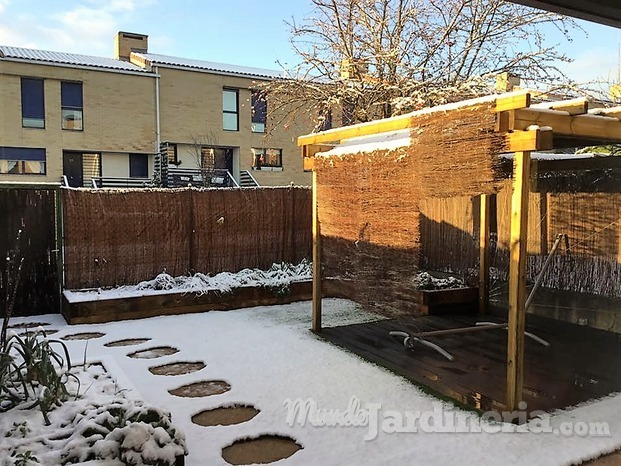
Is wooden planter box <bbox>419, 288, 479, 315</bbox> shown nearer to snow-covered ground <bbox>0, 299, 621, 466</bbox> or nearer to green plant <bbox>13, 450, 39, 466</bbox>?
snow-covered ground <bbox>0, 299, 621, 466</bbox>

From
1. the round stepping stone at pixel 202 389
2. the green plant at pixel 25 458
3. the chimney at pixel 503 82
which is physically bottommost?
the round stepping stone at pixel 202 389

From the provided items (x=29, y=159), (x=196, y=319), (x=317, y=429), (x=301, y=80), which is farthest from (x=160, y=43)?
(x=317, y=429)

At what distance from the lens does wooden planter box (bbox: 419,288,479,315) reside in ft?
22.1

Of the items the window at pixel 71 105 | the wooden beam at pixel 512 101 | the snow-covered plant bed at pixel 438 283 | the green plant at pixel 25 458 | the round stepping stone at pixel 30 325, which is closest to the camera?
the green plant at pixel 25 458

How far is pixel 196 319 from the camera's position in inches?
260

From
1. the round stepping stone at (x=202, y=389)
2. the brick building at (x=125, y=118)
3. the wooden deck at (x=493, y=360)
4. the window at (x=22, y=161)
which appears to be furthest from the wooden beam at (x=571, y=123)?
the window at (x=22, y=161)

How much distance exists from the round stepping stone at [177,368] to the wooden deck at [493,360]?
57.6 inches

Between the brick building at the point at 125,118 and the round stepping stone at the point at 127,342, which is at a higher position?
the brick building at the point at 125,118

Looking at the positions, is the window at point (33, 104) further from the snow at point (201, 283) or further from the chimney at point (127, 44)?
the snow at point (201, 283)

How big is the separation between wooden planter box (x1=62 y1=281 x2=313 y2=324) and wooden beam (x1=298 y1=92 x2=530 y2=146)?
2544 millimetres

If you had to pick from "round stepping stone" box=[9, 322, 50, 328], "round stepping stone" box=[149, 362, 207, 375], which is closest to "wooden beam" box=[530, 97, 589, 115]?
"round stepping stone" box=[149, 362, 207, 375]

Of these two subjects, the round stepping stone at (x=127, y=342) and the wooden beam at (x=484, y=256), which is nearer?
the round stepping stone at (x=127, y=342)

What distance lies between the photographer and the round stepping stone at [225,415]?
3561mm

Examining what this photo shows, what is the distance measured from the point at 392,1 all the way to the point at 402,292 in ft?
24.0
